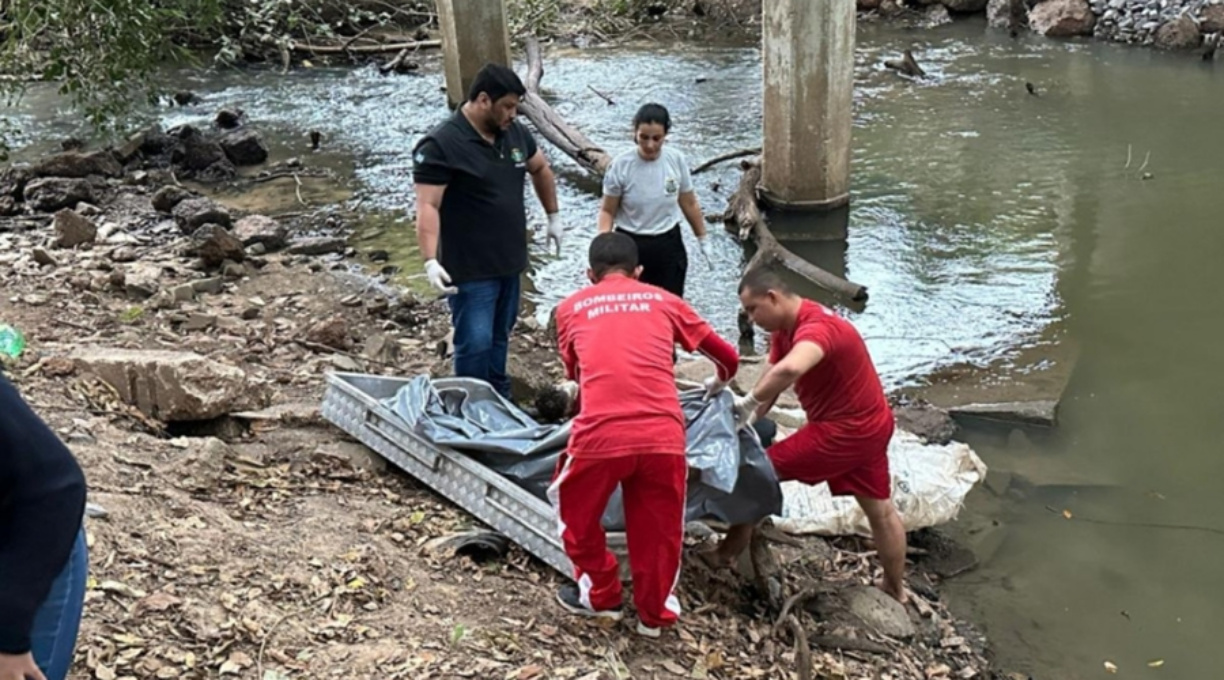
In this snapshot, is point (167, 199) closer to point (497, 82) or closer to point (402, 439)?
point (497, 82)

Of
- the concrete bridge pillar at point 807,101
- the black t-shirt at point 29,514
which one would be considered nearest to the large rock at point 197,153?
the concrete bridge pillar at point 807,101

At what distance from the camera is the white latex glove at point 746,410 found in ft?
12.6

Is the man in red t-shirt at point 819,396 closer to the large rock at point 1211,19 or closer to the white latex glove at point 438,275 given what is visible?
the white latex glove at point 438,275

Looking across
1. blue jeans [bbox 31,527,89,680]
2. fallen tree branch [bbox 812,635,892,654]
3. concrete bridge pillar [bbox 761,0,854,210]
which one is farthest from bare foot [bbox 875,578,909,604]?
concrete bridge pillar [bbox 761,0,854,210]

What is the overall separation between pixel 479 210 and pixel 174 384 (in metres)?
1.52

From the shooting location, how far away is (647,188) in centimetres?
557

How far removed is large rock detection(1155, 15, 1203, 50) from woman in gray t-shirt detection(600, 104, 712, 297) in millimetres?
13094

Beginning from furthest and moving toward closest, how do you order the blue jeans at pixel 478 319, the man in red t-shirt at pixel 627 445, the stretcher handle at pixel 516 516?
the blue jeans at pixel 478 319 < the stretcher handle at pixel 516 516 < the man in red t-shirt at pixel 627 445

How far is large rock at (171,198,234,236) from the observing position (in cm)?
927

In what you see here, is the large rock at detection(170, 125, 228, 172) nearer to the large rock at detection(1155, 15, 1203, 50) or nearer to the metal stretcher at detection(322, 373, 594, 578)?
the metal stretcher at detection(322, 373, 594, 578)

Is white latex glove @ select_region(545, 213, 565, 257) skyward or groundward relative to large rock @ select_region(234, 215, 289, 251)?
skyward

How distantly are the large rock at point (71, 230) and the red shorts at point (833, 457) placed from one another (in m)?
6.73

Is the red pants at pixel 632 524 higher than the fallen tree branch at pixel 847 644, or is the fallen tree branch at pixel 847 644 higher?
the red pants at pixel 632 524

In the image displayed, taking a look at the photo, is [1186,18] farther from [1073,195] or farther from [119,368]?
[119,368]
